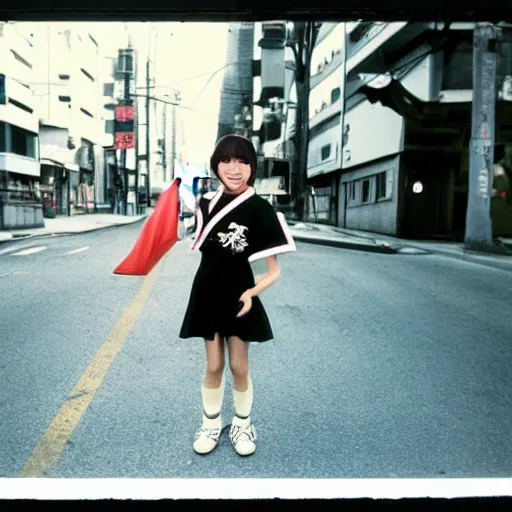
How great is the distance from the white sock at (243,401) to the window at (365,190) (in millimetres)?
1791

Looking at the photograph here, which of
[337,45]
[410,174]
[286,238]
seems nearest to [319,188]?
[410,174]

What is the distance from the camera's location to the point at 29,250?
3.28 m

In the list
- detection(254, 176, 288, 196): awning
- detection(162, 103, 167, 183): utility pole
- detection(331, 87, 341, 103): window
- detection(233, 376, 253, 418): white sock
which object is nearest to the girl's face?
detection(254, 176, 288, 196): awning

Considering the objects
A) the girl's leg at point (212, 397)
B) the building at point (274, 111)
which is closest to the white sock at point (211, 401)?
the girl's leg at point (212, 397)

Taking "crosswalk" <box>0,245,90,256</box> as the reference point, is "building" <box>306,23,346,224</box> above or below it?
above

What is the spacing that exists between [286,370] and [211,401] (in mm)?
693

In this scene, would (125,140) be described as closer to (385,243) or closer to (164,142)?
(164,142)

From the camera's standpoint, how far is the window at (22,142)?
279 cm

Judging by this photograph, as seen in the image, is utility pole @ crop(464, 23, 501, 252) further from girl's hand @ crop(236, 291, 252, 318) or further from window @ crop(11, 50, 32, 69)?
window @ crop(11, 50, 32, 69)

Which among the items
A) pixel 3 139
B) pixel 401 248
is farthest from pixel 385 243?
pixel 3 139

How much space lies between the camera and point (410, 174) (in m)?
3.39

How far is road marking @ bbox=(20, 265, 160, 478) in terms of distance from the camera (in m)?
2.41

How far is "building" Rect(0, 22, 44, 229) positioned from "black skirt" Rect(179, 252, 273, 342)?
1208 millimetres

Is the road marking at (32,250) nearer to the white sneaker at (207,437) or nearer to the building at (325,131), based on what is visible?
the white sneaker at (207,437)
